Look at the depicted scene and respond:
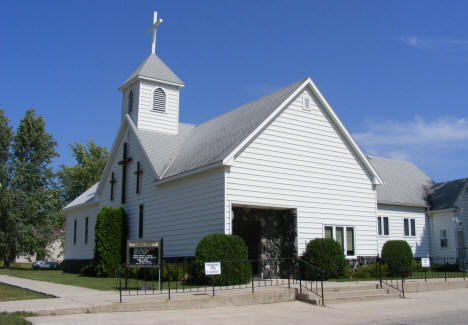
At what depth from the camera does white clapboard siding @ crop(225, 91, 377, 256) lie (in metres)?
19.9

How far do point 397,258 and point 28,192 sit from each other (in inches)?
1400

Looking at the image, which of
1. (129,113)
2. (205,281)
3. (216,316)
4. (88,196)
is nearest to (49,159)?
(88,196)

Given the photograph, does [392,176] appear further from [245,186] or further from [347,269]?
[245,186]

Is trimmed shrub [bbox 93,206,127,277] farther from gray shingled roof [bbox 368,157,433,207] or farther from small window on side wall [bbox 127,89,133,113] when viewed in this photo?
gray shingled roof [bbox 368,157,433,207]

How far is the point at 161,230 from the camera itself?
22953 millimetres

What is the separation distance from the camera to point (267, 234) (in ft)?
68.9

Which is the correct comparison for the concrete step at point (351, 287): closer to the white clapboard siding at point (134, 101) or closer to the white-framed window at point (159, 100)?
the white-framed window at point (159, 100)

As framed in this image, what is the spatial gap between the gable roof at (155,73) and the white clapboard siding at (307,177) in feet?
31.5

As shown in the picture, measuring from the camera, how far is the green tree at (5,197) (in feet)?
138

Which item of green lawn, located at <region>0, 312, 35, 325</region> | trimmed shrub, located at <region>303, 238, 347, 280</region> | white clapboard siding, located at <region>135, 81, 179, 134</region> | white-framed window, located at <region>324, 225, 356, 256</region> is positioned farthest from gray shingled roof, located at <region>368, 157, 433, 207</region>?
green lawn, located at <region>0, 312, 35, 325</region>

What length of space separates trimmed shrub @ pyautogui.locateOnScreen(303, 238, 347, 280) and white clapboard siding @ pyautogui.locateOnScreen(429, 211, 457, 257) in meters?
13.5

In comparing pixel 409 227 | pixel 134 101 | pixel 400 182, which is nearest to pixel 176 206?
pixel 134 101

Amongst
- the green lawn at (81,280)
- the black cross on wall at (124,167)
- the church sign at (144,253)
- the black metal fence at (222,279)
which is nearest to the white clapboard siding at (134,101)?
the black cross on wall at (124,167)

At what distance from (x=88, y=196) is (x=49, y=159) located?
47.7 feet
